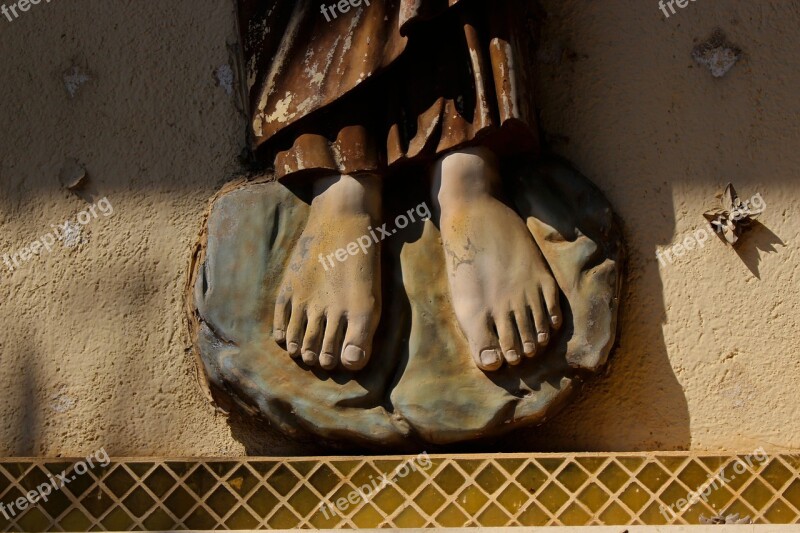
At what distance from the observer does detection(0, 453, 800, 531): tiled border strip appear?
1.39 m

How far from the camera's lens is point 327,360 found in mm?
1425

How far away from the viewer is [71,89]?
161 centimetres

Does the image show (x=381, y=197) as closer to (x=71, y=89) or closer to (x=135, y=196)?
(x=135, y=196)

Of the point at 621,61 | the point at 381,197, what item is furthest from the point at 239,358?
the point at 621,61

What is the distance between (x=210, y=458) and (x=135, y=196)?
38 cm

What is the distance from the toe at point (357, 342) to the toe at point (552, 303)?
0.72ft

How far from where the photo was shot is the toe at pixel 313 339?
56.4 inches

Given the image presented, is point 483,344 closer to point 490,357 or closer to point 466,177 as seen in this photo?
point 490,357

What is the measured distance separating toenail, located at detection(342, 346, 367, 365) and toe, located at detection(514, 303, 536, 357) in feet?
0.64

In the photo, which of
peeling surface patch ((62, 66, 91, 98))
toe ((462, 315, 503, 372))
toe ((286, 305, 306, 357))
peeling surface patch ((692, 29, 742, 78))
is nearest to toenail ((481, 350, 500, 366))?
toe ((462, 315, 503, 372))

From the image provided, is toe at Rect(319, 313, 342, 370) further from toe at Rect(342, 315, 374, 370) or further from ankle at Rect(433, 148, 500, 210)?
ankle at Rect(433, 148, 500, 210)

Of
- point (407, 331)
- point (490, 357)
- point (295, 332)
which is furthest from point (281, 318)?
point (490, 357)

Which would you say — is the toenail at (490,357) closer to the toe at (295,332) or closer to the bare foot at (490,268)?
the bare foot at (490,268)

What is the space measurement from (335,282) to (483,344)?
0.20 m
